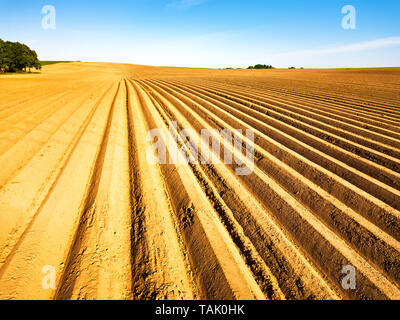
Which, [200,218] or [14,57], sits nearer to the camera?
[200,218]

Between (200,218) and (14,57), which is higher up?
(14,57)

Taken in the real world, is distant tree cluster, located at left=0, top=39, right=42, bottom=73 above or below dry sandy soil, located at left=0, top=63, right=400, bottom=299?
above

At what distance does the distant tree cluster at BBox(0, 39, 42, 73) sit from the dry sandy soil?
36168 mm

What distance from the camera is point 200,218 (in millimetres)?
2352

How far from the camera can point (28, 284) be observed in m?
1.60

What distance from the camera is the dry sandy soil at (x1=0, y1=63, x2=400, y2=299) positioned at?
1.70 metres

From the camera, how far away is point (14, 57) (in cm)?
3028

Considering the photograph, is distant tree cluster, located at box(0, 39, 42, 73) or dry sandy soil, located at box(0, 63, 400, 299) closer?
dry sandy soil, located at box(0, 63, 400, 299)

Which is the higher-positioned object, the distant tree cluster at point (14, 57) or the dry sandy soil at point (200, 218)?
the distant tree cluster at point (14, 57)

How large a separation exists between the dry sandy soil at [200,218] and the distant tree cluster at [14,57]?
119 feet

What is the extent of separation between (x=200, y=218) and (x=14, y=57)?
4138 cm

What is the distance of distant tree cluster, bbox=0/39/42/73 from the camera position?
29678 millimetres

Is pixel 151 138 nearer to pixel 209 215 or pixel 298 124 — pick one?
pixel 209 215

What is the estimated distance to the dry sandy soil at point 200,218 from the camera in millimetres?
1702
